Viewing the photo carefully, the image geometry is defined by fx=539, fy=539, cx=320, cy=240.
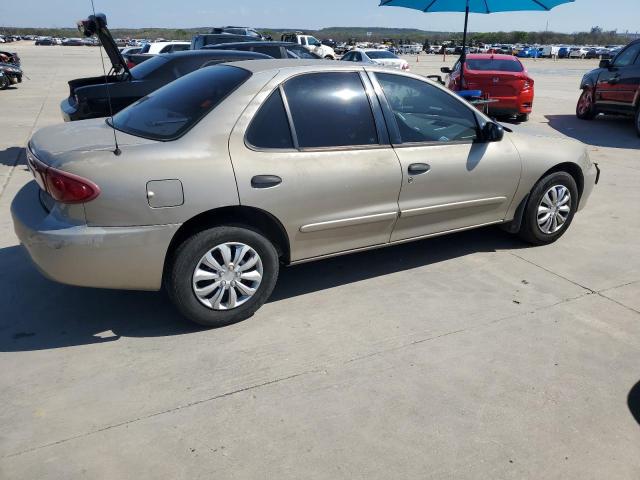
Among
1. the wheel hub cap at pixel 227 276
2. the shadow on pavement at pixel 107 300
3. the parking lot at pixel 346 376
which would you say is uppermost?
the wheel hub cap at pixel 227 276

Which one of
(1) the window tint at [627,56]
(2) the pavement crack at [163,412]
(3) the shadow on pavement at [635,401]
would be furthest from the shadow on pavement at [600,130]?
(2) the pavement crack at [163,412]

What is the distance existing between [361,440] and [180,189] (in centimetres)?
170

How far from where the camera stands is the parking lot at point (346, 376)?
245 cm

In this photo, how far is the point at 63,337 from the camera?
336cm

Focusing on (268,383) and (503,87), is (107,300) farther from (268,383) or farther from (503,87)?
(503,87)

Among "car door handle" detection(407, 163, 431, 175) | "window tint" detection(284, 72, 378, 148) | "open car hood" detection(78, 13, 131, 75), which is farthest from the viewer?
"open car hood" detection(78, 13, 131, 75)

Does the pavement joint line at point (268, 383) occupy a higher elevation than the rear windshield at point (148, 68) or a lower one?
lower

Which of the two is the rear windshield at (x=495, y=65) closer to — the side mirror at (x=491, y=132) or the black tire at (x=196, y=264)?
the side mirror at (x=491, y=132)

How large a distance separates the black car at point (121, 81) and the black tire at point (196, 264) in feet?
12.5

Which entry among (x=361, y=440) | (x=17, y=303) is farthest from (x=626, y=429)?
(x=17, y=303)

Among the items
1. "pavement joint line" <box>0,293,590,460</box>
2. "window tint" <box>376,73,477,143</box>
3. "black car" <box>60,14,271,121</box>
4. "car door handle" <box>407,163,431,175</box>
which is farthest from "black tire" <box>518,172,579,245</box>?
"black car" <box>60,14,271,121</box>

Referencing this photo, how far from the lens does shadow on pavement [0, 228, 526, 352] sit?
3.41 m

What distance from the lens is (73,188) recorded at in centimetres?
295

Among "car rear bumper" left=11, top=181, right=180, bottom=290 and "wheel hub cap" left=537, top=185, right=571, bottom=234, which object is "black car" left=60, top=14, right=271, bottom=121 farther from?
"wheel hub cap" left=537, top=185, right=571, bottom=234
